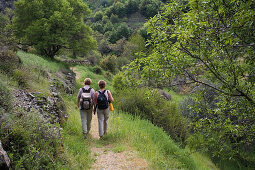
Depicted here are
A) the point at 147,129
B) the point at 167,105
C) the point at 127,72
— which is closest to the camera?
the point at 127,72

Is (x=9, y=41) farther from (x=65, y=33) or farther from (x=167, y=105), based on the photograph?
(x=167, y=105)

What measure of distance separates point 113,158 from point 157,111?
4897 mm

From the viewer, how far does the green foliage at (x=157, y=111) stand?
9.12m

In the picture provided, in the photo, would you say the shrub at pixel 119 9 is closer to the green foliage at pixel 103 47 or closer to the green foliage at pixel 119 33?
the green foliage at pixel 119 33

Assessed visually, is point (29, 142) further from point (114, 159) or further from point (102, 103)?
point (102, 103)

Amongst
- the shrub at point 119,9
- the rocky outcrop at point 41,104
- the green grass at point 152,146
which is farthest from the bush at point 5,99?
the shrub at point 119,9

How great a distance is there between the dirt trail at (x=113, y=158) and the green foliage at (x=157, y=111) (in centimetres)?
360

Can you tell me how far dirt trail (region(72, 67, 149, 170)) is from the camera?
14.6 feet

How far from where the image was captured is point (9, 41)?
839cm

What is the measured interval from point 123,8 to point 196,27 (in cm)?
7710

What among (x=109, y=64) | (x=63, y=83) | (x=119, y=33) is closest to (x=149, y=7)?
(x=119, y=33)

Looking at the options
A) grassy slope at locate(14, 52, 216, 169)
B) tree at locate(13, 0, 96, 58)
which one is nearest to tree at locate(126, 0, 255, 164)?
grassy slope at locate(14, 52, 216, 169)

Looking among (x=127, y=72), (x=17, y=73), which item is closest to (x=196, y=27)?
(x=127, y=72)

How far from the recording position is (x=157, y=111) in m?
9.26
